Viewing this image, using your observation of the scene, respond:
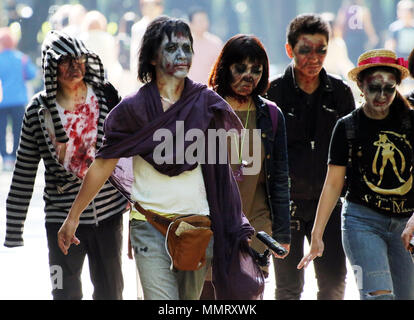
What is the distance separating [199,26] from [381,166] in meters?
8.83

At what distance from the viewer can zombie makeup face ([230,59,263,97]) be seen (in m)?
6.56

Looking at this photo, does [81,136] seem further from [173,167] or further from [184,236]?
[184,236]

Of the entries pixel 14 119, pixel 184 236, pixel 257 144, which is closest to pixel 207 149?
pixel 184 236

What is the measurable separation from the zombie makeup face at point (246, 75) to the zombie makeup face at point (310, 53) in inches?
24.2

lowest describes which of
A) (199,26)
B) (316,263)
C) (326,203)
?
(316,263)

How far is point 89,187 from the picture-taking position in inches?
223

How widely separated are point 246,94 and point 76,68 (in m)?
0.98

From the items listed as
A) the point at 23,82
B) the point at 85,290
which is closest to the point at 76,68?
the point at 85,290

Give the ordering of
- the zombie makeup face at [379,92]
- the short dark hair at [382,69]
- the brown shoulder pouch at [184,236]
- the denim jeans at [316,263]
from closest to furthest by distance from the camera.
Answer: the brown shoulder pouch at [184,236], the zombie makeup face at [379,92], the short dark hair at [382,69], the denim jeans at [316,263]

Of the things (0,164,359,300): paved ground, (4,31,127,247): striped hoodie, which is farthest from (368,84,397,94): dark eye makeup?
(0,164,359,300): paved ground

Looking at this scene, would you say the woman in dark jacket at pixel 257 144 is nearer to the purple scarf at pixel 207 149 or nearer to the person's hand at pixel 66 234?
the purple scarf at pixel 207 149

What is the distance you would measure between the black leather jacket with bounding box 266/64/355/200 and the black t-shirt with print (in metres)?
0.74

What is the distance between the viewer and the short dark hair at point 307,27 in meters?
7.22

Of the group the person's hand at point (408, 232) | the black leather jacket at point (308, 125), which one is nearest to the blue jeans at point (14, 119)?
the black leather jacket at point (308, 125)
